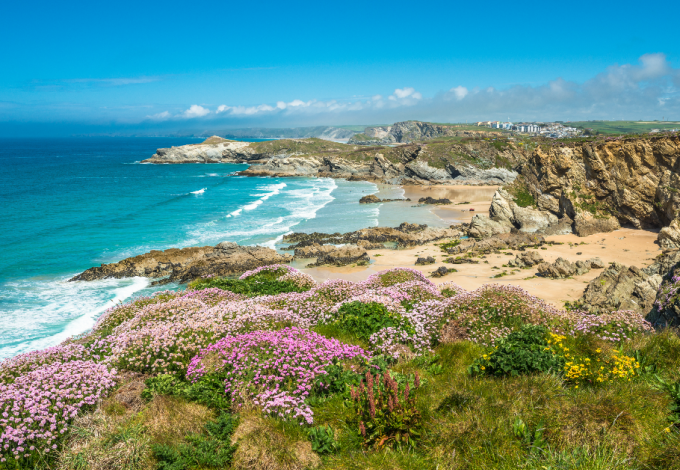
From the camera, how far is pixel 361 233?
38.6 meters

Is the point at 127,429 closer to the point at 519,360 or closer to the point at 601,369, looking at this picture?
the point at 519,360

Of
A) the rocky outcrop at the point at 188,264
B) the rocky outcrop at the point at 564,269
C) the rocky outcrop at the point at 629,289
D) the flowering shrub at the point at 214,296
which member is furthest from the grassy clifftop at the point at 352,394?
the rocky outcrop at the point at 188,264

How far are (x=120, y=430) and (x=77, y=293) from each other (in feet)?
72.7

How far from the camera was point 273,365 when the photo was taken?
6832mm

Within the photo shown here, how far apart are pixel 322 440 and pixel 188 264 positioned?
2567 centimetres

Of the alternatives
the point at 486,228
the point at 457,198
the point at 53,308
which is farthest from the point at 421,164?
the point at 53,308

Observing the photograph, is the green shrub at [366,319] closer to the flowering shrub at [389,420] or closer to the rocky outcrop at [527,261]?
the flowering shrub at [389,420]

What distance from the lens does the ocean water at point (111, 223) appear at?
21484mm

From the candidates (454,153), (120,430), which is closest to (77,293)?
(120,430)

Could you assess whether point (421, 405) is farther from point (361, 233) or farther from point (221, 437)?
point (361, 233)

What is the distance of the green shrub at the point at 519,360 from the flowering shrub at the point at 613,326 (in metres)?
1.59

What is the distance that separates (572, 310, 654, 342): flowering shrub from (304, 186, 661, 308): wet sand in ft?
26.3

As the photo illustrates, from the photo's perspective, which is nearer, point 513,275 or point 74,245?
point 513,275

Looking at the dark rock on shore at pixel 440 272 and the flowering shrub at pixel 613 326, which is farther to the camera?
the dark rock on shore at pixel 440 272
